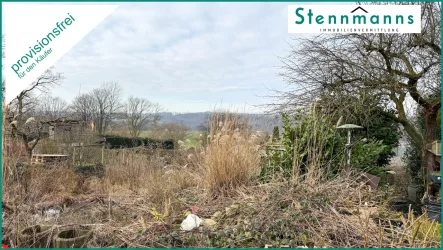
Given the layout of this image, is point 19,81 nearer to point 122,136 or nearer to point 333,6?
point 333,6

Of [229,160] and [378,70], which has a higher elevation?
[378,70]

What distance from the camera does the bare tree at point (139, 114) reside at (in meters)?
11.2

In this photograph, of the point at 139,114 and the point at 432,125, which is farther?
the point at 139,114

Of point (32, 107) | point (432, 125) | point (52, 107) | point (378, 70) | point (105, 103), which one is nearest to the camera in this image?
point (378, 70)

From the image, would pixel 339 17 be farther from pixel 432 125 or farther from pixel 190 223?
pixel 432 125

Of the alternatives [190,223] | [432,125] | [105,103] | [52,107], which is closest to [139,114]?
[105,103]

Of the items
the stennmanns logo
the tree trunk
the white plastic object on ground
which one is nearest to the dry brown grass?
the white plastic object on ground

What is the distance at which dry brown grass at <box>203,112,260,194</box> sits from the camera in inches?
158

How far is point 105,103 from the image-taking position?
10.8 meters

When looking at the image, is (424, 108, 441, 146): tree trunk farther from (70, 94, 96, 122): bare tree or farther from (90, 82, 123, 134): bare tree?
(70, 94, 96, 122): bare tree

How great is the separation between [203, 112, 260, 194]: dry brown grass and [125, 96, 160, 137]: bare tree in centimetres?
702

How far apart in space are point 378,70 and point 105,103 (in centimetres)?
808

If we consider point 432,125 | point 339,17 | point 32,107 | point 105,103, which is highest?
point 339,17

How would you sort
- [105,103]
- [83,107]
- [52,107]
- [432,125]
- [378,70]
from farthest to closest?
[105,103], [83,107], [52,107], [432,125], [378,70]
